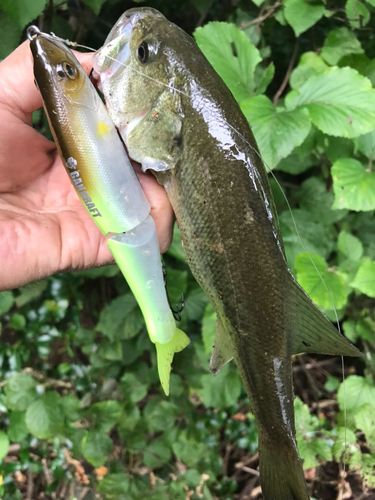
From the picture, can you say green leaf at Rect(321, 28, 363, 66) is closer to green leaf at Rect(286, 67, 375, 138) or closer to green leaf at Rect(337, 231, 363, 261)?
green leaf at Rect(286, 67, 375, 138)

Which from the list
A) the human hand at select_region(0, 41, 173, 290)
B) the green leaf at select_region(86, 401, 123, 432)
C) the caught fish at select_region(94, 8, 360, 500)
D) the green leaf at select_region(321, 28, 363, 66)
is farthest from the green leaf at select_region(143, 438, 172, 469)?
the green leaf at select_region(321, 28, 363, 66)

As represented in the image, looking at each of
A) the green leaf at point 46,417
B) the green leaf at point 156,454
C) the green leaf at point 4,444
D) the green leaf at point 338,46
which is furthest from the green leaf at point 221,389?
the green leaf at point 338,46

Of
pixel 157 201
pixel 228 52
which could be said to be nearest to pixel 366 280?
pixel 157 201

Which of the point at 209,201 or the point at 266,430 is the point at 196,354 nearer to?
the point at 266,430

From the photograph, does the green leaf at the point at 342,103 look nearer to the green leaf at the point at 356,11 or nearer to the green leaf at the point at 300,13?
the green leaf at the point at 300,13

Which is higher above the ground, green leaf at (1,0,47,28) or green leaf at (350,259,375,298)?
green leaf at (1,0,47,28)
